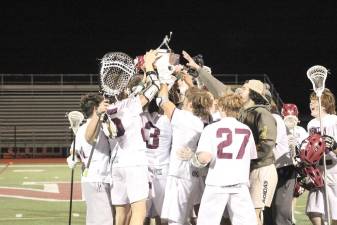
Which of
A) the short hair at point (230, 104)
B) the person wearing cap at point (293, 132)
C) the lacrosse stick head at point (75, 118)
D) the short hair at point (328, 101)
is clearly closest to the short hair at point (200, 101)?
the short hair at point (230, 104)

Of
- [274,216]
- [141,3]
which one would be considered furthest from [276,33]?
[274,216]

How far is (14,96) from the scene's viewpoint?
26234 millimetres

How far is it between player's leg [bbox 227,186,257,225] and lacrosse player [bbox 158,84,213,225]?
1.79 feet

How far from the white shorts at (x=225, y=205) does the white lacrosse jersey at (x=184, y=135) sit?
463 millimetres

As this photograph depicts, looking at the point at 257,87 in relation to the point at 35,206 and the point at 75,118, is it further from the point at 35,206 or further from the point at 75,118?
the point at 35,206

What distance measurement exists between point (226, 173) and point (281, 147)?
116cm

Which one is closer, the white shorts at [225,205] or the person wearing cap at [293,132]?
the white shorts at [225,205]

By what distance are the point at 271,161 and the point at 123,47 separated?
24108 millimetres

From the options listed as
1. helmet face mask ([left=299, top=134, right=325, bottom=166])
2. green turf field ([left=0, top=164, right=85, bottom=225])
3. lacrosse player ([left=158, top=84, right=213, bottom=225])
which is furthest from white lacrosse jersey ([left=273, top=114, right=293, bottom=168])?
green turf field ([left=0, top=164, right=85, bottom=225])

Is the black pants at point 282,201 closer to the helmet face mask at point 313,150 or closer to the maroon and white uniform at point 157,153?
the helmet face mask at point 313,150

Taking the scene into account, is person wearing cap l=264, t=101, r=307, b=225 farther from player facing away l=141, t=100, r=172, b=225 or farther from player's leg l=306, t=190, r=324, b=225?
player facing away l=141, t=100, r=172, b=225

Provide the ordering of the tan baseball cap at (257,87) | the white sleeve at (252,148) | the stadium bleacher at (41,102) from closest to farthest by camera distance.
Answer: the white sleeve at (252,148) → the tan baseball cap at (257,87) → the stadium bleacher at (41,102)

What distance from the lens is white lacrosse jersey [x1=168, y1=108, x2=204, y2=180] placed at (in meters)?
5.62

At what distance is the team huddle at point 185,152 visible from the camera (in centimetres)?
521
